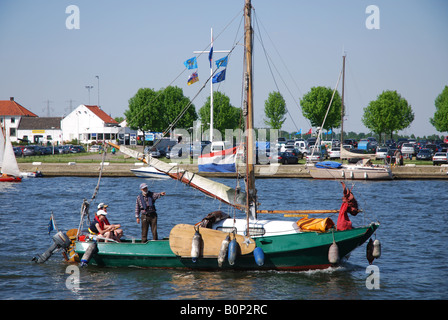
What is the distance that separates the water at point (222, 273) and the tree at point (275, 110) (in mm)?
66960

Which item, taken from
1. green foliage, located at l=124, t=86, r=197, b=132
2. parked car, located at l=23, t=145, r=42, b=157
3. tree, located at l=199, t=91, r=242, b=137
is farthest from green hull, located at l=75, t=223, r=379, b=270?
green foliage, located at l=124, t=86, r=197, b=132

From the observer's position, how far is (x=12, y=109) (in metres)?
117

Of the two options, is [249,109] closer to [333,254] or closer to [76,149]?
[333,254]

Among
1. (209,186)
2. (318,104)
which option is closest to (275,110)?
(318,104)

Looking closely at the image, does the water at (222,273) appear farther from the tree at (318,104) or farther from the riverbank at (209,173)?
the tree at (318,104)

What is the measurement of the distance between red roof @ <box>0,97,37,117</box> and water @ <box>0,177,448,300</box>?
8278 cm

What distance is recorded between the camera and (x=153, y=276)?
1808cm

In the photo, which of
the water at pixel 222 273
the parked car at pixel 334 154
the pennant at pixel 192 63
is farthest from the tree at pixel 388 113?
the pennant at pixel 192 63

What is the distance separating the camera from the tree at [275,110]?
4178 inches

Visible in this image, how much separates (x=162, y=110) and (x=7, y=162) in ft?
163

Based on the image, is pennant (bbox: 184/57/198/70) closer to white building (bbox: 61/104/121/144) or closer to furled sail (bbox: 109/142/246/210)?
furled sail (bbox: 109/142/246/210)

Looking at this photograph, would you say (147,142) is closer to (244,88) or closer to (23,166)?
(23,166)

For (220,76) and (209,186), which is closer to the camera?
(209,186)
